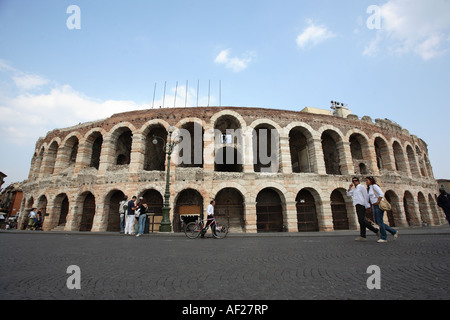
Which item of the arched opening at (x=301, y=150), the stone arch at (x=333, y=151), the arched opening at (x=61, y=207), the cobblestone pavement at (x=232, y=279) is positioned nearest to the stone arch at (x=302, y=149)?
the arched opening at (x=301, y=150)

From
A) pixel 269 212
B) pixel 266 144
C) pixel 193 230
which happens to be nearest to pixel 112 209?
pixel 193 230

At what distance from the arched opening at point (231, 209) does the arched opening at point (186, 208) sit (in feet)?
4.63

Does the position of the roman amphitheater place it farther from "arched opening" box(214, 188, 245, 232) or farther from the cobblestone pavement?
the cobblestone pavement

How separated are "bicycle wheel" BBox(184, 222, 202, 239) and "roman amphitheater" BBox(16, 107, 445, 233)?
468cm

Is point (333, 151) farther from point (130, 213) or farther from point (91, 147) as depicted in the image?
point (91, 147)

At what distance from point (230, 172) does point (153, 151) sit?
7.84 m

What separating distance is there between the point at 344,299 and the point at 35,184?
24531mm

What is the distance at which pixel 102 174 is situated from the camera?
15938mm

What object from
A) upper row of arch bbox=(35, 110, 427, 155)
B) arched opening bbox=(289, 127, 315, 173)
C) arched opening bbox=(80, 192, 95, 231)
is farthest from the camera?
arched opening bbox=(289, 127, 315, 173)

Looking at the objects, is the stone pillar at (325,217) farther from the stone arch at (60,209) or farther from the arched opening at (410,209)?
the stone arch at (60,209)

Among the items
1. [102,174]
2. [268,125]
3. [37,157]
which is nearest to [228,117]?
[268,125]

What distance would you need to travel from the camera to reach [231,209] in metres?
15.8

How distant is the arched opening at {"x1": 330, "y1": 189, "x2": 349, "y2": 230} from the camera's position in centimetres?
1628

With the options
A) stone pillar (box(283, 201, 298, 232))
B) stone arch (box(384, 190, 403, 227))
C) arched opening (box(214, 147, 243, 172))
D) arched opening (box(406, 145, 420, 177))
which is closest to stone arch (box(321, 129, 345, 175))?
stone arch (box(384, 190, 403, 227))
